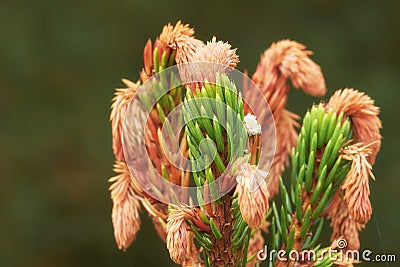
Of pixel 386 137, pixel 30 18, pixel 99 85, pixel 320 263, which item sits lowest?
pixel 320 263

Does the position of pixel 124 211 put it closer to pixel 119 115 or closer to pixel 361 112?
pixel 119 115

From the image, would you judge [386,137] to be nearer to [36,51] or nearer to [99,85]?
[99,85]

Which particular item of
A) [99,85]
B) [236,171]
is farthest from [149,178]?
[99,85]

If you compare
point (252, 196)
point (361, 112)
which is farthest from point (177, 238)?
point (361, 112)

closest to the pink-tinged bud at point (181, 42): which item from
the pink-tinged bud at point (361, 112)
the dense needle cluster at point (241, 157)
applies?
the dense needle cluster at point (241, 157)

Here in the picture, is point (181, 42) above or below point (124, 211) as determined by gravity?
above
